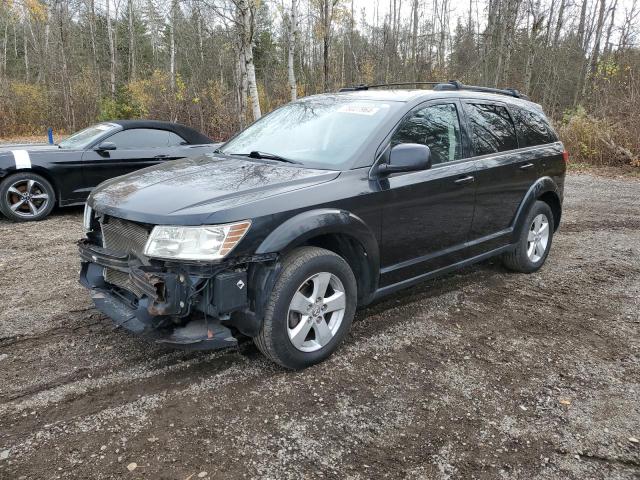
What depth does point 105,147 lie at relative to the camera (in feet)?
24.0

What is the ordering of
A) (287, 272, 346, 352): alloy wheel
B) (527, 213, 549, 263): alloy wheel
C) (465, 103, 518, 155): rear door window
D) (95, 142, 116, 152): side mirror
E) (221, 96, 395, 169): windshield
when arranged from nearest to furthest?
(287, 272, 346, 352): alloy wheel → (221, 96, 395, 169): windshield → (465, 103, 518, 155): rear door window → (527, 213, 549, 263): alloy wheel → (95, 142, 116, 152): side mirror

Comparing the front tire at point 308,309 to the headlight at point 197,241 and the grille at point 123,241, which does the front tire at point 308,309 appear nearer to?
the headlight at point 197,241

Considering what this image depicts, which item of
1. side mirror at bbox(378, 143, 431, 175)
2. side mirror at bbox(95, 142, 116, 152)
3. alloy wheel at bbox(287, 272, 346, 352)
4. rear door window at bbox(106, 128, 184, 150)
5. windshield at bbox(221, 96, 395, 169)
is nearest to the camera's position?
alloy wheel at bbox(287, 272, 346, 352)

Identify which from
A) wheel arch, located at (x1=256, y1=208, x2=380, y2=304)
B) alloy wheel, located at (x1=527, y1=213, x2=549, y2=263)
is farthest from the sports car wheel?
alloy wheel, located at (x1=527, y1=213, x2=549, y2=263)

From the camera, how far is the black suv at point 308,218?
113 inches

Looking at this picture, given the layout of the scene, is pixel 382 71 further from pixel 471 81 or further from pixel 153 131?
pixel 153 131

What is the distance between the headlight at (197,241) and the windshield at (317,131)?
1011 millimetres

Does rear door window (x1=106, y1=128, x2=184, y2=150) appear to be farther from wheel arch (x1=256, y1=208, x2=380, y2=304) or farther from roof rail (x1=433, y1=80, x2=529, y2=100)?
wheel arch (x1=256, y1=208, x2=380, y2=304)

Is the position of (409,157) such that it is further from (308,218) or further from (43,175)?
(43,175)

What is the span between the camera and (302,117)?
425 centimetres

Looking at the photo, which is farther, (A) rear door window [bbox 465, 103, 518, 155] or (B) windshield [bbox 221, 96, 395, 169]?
(A) rear door window [bbox 465, 103, 518, 155]

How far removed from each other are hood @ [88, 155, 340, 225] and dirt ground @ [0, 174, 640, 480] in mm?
1054

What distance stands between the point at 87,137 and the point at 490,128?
5.89 m

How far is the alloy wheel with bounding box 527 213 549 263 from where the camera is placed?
5.30 metres
